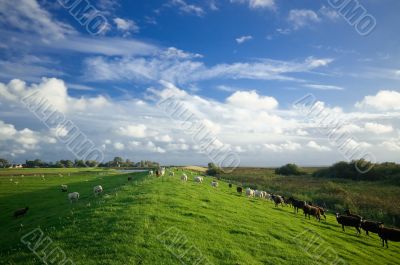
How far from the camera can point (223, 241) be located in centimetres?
1898

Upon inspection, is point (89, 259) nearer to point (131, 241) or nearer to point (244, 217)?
point (131, 241)

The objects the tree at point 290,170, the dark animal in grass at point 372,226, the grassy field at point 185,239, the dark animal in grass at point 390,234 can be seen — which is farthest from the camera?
the tree at point 290,170

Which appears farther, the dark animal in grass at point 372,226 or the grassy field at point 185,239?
the dark animal in grass at point 372,226

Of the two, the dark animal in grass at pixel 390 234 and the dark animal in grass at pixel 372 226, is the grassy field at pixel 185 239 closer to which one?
the dark animal in grass at pixel 390 234

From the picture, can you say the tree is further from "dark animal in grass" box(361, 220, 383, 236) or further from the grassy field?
the grassy field

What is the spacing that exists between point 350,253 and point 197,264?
12355 millimetres

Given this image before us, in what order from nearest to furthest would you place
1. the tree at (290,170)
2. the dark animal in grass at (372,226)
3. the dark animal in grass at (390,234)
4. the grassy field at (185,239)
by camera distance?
1. the grassy field at (185,239)
2. the dark animal in grass at (390,234)
3. the dark animal in grass at (372,226)
4. the tree at (290,170)

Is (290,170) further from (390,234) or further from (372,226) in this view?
(390,234)

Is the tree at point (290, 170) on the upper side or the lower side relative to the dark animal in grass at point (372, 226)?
upper

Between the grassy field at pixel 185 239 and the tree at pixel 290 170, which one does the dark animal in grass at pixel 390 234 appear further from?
the tree at pixel 290 170

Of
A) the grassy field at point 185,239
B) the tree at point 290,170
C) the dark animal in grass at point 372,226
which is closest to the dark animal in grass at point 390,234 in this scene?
the grassy field at point 185,239

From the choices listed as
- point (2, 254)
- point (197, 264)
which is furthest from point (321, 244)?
point (2, 254)

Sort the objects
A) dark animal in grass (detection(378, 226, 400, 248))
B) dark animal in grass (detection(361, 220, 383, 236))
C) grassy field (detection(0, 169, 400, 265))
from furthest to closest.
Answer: dark animal in grass (detection(361, 220, 383, 236)), dark animal in grass (detection(378, 226, 400, 248)), grassy field (detection(0, 169, 400, 265))

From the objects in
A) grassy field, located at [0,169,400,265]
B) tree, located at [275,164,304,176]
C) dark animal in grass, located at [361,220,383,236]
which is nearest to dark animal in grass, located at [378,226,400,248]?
grassy field, located at [0,169,400,265]
